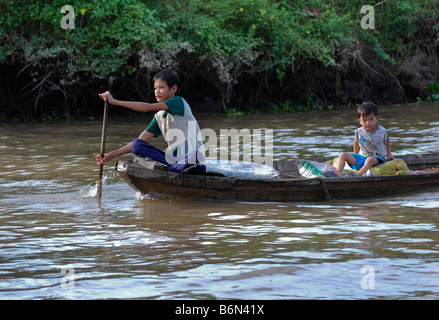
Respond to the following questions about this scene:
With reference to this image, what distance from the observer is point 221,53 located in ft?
43.0

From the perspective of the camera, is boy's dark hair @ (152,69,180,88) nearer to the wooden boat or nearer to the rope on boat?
the wooden boat

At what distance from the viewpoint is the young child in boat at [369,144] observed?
6.35m

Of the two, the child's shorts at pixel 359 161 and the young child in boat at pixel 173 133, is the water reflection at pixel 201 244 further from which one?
the child's shorts at pixel 359 161

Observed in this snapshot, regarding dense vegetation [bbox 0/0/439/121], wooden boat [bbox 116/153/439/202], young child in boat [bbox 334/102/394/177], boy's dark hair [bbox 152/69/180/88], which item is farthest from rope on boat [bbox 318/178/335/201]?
dense vegetation [bbox 0/0/439/121]

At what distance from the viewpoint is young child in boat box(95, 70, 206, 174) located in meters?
5.69

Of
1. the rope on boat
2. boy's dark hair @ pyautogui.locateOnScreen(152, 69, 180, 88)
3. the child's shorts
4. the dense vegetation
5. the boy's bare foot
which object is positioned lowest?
the rope on boat

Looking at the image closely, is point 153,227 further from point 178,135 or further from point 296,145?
point 296,145

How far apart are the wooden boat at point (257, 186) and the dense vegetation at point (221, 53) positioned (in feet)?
21.4

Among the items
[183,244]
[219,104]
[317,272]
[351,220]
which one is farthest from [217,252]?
[219,104]

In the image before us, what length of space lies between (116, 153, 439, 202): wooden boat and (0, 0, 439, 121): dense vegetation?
6.52 metres

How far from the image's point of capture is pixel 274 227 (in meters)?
4.82

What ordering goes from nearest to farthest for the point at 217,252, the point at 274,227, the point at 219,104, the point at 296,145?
Answer: the point at 217,252 < the point at 274,227 < the point at 296,145 < the point at 219,104
